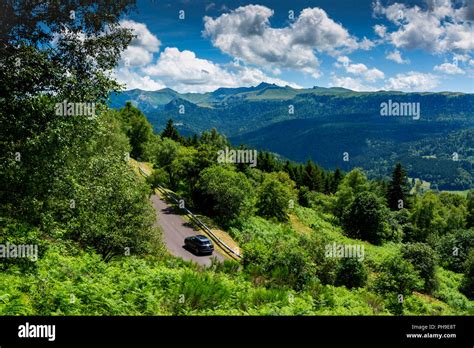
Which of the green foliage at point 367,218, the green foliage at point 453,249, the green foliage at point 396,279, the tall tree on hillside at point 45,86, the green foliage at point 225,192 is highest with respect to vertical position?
the tall tree on hillside at point 45,86

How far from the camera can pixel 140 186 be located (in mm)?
18891

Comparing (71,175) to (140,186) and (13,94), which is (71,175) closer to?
(13,94)

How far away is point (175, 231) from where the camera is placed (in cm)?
3844

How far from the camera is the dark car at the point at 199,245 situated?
1288 inches

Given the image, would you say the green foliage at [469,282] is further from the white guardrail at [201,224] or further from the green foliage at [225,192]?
the white guardrail at [201,224]

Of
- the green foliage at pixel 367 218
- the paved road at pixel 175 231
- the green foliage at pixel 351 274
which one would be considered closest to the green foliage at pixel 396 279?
the green foliage at pixel 351 274

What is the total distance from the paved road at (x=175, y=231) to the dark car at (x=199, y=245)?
0.44 m

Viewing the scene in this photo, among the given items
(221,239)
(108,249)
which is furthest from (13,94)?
(221,239)

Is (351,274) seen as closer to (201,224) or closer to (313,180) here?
(201,224)

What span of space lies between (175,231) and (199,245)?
20.8ft

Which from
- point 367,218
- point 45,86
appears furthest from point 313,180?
point 45,86

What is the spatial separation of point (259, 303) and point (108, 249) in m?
9.38

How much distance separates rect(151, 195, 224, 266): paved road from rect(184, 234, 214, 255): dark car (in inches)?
17.5

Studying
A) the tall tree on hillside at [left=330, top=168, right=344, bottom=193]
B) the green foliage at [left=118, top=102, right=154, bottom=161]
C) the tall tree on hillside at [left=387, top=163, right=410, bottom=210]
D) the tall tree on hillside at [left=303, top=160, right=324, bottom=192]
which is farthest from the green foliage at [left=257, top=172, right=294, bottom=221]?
the tall tree on hillside at [left=330, top=168, right=344, bottom=193]
